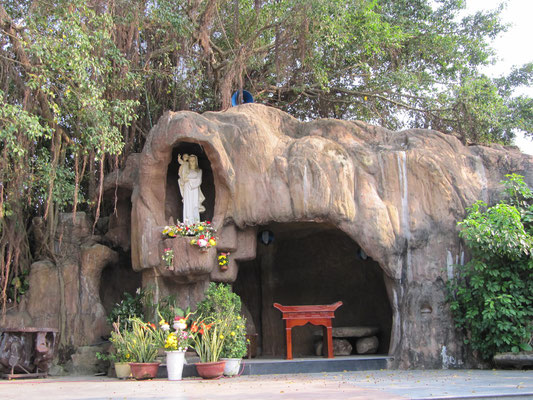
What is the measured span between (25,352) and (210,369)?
308 centimetres

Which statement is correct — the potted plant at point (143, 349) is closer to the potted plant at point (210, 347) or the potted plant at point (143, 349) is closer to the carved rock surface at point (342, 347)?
the potted plant at point (210, 347)

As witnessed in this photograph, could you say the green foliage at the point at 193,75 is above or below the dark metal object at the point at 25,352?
above

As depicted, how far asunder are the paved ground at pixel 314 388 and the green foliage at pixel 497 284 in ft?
2.38

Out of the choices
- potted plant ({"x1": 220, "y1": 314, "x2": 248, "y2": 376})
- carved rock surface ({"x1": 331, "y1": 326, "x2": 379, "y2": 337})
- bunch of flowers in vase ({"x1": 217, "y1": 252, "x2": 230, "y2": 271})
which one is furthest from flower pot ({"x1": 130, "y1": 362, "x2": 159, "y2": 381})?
carved rock surface ({"x1": 331, "y1": 326, "x2": 379, "y2": 337})

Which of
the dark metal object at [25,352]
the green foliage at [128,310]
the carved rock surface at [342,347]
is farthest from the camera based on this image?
the carved rock surface at [342,347]

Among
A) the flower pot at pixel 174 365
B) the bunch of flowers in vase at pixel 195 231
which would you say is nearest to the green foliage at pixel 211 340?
the flower pot at pixel 174 365

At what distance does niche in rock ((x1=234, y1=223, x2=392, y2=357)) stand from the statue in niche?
2.11m

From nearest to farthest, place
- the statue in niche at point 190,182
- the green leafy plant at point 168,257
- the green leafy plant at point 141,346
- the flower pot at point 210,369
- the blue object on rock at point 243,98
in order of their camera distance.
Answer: the flower pot at point 210,369 < the green leafy plant at point 141,346 < the green leafy plant at point 168,257 < the statue in niche at point 190,182 < the blue object on rock at point 243,98

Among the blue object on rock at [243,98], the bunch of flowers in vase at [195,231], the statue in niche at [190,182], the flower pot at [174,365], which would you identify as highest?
the blue object on rock at [243,98]

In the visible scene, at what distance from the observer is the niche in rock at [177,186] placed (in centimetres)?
1064

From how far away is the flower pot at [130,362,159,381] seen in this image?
7805mm

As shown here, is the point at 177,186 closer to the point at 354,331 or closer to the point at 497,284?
the point at 354,331

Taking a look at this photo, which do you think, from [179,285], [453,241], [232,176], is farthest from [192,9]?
[453,241]

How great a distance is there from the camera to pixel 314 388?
626 cm
